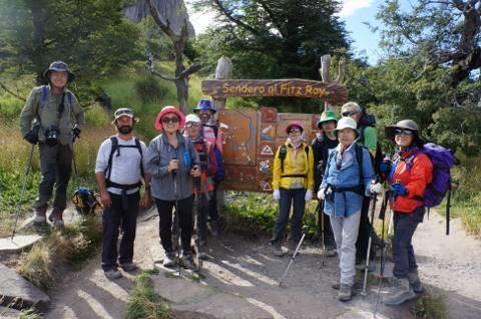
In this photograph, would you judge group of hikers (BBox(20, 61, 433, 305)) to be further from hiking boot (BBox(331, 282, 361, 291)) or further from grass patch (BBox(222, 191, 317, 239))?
grass patch (BBox(222, 191, 317, 239))

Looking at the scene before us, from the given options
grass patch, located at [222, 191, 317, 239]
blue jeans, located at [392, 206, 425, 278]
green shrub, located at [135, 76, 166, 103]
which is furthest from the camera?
green shrub, located at [135, 76, 166, 103]

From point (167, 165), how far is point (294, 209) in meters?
1.89

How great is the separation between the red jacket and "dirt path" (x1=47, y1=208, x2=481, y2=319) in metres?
1.13

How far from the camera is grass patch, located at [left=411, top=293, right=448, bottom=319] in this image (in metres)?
4.99

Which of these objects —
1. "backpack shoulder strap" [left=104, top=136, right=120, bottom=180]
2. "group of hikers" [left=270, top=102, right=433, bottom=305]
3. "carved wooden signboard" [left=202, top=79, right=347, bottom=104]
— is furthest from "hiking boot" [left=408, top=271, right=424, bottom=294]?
"backpack shoulder strap" [left=104, top=136, right=120, bottom=180]

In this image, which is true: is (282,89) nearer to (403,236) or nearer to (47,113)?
(403,236)

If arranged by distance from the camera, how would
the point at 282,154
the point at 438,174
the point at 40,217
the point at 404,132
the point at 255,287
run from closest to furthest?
1. the point at 438,174
2. the point at 404,132
3. the point at 255,287
4. the point at 282,154
5. the point at 40,217

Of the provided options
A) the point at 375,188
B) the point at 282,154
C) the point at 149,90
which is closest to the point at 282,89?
the point at 282,154

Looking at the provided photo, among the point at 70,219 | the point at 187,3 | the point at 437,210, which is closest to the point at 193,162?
the point at 70,219

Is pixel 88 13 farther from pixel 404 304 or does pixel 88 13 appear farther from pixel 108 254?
pixel 404 304

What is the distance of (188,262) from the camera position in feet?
19.4

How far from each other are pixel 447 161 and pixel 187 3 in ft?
49.9

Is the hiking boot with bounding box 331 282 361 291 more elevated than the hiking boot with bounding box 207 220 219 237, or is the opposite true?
the hiking boot with bounding box 207 220 219 237

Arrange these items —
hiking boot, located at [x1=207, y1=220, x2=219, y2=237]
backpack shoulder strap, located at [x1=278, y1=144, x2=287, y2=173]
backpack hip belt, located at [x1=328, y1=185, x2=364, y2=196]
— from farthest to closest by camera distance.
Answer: hiking boot, located at [x1=207, y1=220, x2=219, y2=237] → backpack shoulder strap, located at [x1=278, y1=144, x2=287, y2=173] → backpack hip belt, located at [x1=328, y1=185, x2=364, y2=196]
